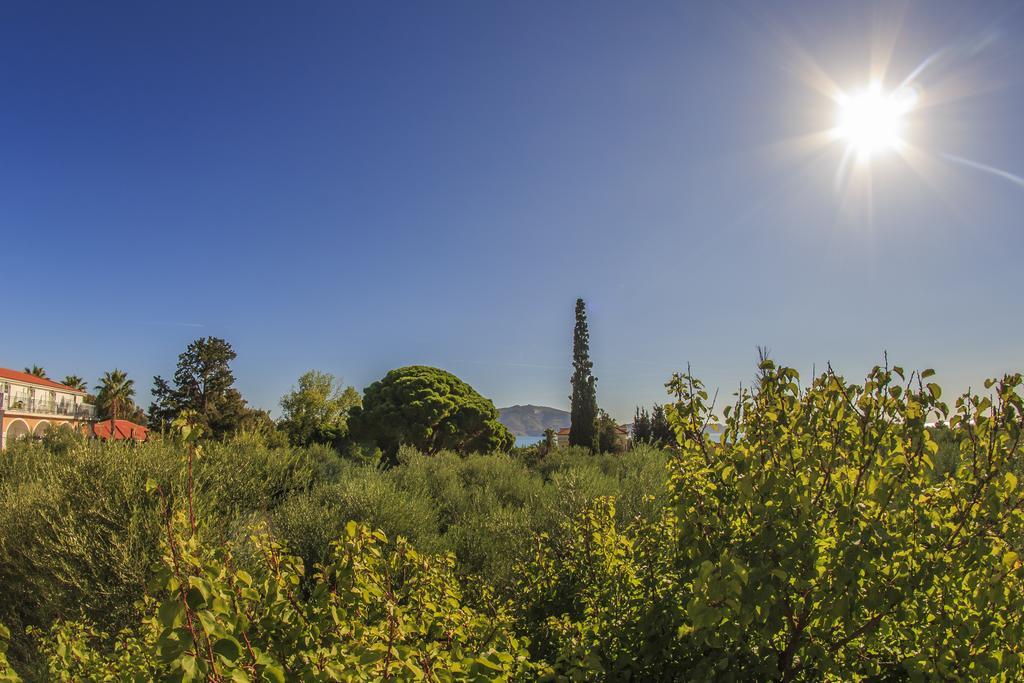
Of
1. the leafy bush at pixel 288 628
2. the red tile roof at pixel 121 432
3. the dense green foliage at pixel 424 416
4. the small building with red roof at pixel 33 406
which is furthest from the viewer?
the small building with red roof at pixel 33 406

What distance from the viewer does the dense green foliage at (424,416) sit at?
94.5 ft

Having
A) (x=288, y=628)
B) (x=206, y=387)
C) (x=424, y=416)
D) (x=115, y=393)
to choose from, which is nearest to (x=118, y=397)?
(x=115, y=393)

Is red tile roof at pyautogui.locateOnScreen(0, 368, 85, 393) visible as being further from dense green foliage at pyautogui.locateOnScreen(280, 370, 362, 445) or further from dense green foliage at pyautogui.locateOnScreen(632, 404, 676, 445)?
dense green foliage at pyautogui.locateOnScreen(632, 404, 676, 445)

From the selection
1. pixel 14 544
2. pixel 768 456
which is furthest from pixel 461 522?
pixel 768 456

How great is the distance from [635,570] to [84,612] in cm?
691

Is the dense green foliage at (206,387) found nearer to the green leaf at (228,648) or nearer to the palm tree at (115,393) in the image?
the palm tree at (115,393)

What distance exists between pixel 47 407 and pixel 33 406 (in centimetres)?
205

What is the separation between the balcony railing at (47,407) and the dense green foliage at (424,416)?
26444 millimetres

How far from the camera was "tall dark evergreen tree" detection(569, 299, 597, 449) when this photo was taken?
37719 mm

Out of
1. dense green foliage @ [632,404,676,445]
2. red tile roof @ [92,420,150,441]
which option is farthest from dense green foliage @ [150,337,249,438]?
dense green foliage @ [632,404,676,445]

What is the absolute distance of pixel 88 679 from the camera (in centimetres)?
319

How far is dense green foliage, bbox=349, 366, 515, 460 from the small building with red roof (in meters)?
21.0

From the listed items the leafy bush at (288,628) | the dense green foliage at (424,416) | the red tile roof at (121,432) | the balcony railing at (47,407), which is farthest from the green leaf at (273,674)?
the balcony railing at (47,407)

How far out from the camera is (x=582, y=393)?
39188mm
